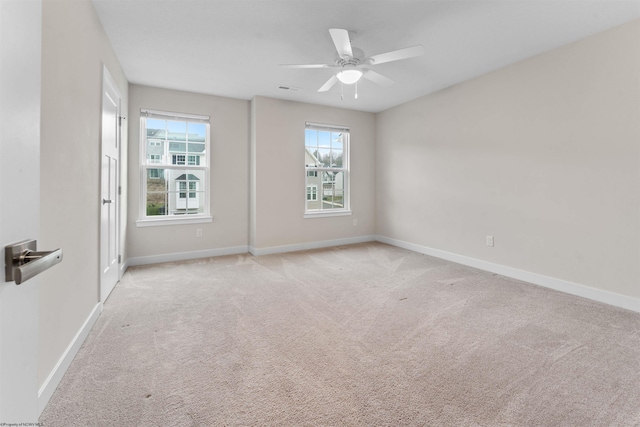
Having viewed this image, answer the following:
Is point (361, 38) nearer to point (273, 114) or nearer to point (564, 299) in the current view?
point (273, 114)

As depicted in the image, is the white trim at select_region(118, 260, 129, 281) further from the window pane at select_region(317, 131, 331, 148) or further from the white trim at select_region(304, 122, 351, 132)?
the window pane at select_region(317, 131, 331, 148)

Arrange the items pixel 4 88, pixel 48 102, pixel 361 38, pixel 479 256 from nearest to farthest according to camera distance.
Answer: pixel 4 88, pixel 48 102, pixel 361 38, pixel 479 256

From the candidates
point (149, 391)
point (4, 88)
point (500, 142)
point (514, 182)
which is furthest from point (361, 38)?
point (149, 391)

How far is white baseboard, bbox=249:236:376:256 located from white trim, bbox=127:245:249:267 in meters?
0.24

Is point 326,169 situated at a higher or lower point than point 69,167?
higher

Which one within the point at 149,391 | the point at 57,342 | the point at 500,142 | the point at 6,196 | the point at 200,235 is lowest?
the point at 149,391

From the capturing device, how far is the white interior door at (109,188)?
259 cm

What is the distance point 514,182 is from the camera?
345 cm

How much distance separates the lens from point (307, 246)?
507 centimetres

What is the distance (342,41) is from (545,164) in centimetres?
259

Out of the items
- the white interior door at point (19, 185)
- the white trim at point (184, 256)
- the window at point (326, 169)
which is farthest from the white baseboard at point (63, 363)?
the window at point (326, 169)

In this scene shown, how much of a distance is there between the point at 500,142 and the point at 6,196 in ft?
13.9

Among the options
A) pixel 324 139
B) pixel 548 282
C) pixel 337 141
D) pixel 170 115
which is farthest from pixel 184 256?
pixel 548 282

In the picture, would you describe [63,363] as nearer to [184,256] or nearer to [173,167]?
[184,256]
